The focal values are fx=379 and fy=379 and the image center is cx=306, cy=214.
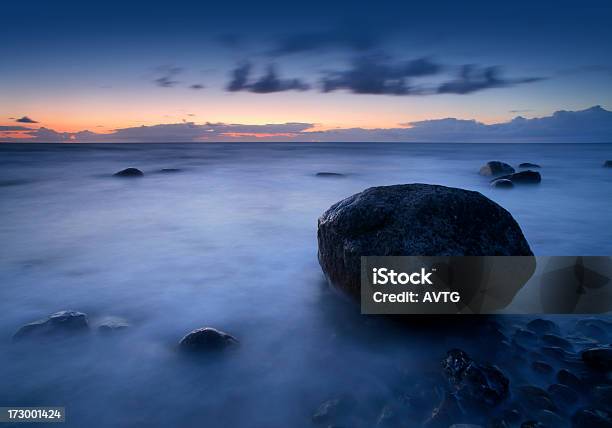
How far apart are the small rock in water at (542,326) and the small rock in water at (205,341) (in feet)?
9.90

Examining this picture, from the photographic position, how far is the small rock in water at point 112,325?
4105 mm

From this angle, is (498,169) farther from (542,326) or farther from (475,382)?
(475,382)

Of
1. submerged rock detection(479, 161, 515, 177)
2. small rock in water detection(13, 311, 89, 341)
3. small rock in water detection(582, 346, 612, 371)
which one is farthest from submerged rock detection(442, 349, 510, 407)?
submerged rock detection(479, 161, 515, 177)

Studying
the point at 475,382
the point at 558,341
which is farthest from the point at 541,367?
the point at 475,382

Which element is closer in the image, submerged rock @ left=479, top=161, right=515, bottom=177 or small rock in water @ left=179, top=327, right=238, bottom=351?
small rock in water @ left=179, top=327, right=238, bottom=351

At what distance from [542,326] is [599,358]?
2.34 ft

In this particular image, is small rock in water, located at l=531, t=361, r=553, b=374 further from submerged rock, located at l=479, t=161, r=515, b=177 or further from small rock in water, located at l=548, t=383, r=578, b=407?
submerged rock, located at l=479, t=161, r=515, b=177

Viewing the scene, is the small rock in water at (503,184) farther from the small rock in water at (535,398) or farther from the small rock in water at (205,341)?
the small rock in water at (205,341)

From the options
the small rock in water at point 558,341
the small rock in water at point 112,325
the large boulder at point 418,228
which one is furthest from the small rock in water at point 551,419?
the small rock in water at point 112,325

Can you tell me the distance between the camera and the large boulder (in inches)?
147

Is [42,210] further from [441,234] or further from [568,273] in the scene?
[568,273]

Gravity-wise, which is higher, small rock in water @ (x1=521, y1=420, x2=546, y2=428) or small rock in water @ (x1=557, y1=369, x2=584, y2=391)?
small rock in water @ (x1=557, y1=369, x2=584, y2=391)

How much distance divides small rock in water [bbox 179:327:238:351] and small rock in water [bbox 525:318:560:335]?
119 inches

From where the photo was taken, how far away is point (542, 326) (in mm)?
3818
